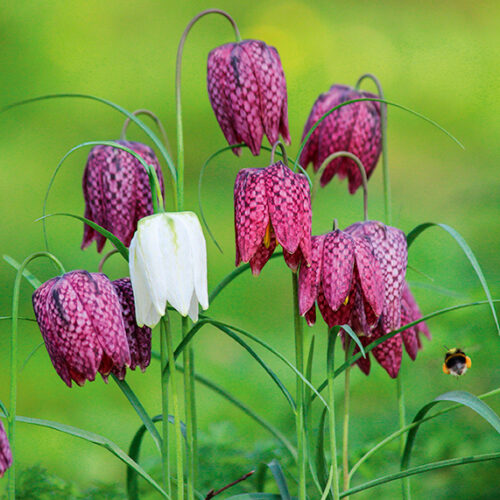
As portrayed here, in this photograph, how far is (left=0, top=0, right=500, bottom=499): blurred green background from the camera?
1904mm

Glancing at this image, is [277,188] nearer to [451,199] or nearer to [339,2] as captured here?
[451,199]

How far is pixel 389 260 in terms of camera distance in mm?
1080

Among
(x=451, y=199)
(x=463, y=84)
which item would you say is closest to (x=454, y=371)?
(x=451, y=199)

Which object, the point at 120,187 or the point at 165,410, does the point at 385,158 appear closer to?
the point at 120,187

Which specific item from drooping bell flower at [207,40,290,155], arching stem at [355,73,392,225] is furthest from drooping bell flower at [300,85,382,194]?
drooping bell flower at [207,40,290,155]

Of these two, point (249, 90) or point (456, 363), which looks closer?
point (249, 90)

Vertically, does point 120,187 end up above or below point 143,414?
above

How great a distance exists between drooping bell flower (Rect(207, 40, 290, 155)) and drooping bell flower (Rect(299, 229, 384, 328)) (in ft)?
0.63

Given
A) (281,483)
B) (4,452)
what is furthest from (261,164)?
(4,452)

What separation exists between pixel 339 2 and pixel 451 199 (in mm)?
1671

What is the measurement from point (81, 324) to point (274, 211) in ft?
0.83

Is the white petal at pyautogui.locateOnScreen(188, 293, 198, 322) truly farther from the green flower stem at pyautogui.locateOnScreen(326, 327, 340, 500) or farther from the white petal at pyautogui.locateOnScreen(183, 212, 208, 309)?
the green flower stem at pyautogui.locateOnScreen(326, 327, 340, 500)

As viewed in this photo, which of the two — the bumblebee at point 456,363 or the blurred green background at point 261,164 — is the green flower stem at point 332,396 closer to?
the bumblebee at point 456,363

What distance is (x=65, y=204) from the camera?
3.39 metres
